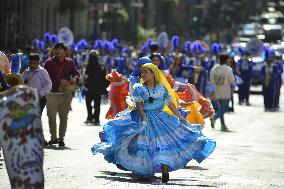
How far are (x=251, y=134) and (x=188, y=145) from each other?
31.4 feet

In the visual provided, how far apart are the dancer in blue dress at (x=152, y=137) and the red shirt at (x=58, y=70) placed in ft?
15.7

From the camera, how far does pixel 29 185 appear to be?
10156 mm

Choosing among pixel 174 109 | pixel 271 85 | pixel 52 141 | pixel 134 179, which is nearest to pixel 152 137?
pixel 134 179

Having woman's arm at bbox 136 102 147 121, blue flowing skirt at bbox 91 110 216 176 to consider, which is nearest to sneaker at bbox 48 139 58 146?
blue flowing skirt at bbox 91 110 216 176

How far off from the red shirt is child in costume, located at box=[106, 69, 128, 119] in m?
1.97

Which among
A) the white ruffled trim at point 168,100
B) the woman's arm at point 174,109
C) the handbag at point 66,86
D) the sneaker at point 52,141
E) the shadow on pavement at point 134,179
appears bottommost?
the sneaker at point 52,141

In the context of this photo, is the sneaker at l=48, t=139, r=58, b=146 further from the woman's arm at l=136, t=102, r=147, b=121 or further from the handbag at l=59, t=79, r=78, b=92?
the woman's arm at l=136, t=102, r=147, b=121

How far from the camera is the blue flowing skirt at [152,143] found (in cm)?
A: 1415

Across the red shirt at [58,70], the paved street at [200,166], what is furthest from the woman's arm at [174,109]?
the red shirt at [58,70]

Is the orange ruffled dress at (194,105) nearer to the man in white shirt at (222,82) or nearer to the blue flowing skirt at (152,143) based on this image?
the blue flowing skirt at (152,143)

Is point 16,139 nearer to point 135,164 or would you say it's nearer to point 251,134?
point 135,164

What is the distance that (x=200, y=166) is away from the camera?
1647 cm

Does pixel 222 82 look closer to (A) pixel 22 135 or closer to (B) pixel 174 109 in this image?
(B) pixel 174 109

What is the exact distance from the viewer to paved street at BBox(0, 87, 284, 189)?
45.7 ft
